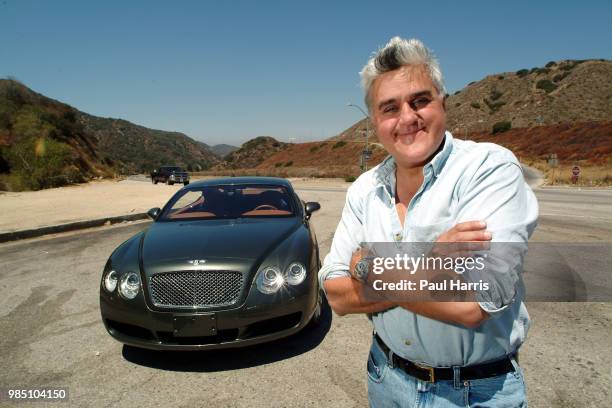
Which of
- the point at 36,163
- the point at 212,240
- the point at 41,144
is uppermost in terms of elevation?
the point at 41,144

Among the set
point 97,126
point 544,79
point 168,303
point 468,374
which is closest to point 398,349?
point 468,374

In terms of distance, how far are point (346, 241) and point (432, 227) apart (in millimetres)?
414

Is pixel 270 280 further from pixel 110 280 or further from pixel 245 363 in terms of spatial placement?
pixel 110 280

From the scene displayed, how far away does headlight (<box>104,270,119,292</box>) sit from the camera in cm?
321

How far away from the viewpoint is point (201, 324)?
2867 mm

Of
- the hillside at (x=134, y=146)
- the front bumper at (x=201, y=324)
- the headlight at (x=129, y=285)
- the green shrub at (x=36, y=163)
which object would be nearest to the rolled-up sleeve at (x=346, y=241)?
the front bumper at (x=201, y=324)

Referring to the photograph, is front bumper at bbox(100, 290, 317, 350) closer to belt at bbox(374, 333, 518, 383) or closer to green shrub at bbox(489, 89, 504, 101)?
belt at bbox(374, 333, 518, 383)

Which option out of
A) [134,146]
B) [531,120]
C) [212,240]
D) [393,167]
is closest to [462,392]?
[393,167]

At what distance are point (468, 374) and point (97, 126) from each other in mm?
150450

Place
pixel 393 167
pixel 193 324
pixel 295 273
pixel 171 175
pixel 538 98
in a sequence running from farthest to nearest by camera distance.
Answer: pixel 538 98
pixel 171 175
pixel 295 273
pixel 193 324
pixel 393 167

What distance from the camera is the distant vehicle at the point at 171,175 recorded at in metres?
34.3

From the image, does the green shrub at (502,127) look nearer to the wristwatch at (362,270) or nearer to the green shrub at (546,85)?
the green shrub at (546,85)

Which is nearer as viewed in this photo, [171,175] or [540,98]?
[171,175]

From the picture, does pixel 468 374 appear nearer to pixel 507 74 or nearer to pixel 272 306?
pixel 272 306
